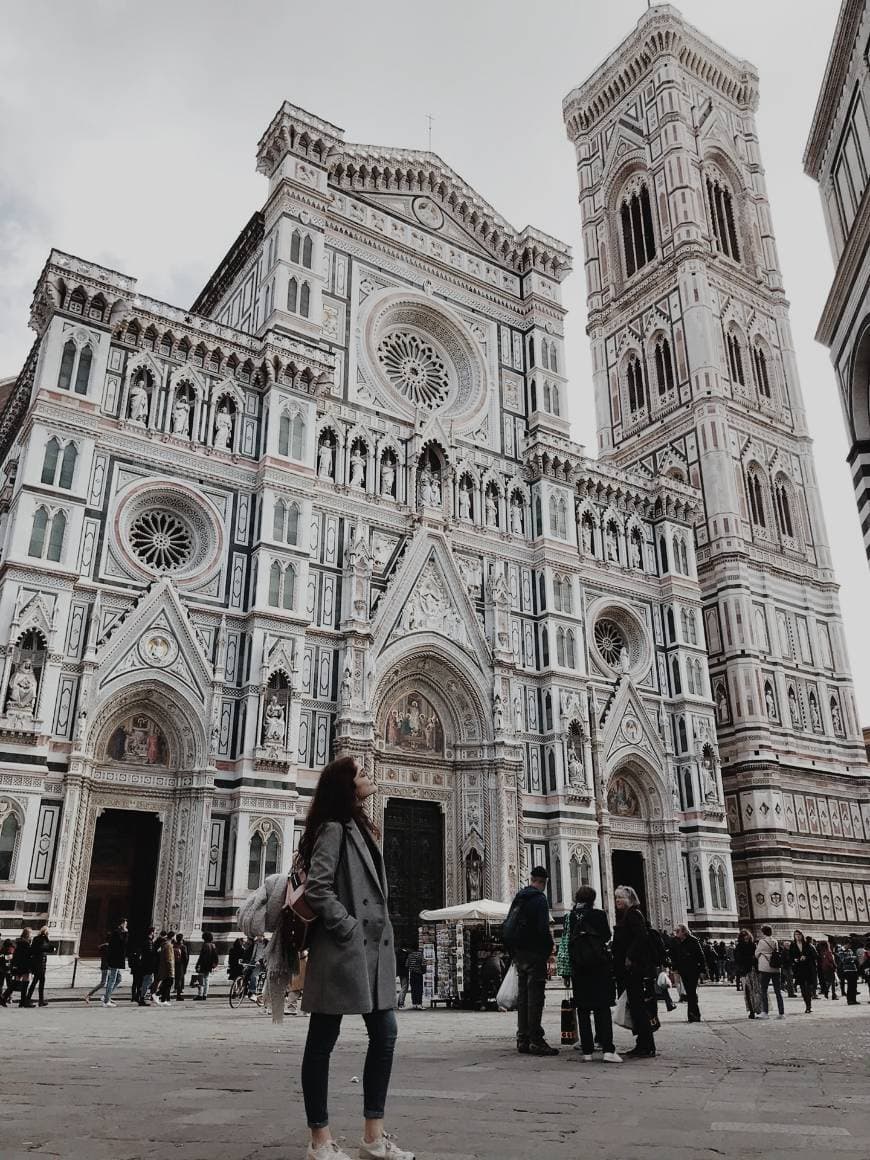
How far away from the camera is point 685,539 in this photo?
33.2 metres

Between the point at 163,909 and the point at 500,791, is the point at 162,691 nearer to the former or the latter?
the point at 163,909

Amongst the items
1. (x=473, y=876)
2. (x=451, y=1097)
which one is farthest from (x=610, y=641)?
(x=451, y=1097)

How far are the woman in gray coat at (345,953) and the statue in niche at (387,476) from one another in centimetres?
2273

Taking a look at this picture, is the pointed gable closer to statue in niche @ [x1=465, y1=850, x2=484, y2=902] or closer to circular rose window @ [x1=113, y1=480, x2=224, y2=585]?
circular rose window @ [x1=113, y1=480, x2=224, y2=585]

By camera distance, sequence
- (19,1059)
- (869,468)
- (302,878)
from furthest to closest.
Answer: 1. (869,468)
2. (19,1059)
3. (302,878)

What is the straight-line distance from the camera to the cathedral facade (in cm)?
2031

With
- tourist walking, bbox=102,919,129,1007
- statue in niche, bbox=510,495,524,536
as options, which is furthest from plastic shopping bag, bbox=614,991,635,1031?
statue in niche, bbox=510,495,524,536

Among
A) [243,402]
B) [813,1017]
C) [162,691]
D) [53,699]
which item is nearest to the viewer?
[813,1017]

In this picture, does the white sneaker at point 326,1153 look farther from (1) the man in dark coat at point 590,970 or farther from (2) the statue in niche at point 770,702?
(2) the statue in niche at point 770,702

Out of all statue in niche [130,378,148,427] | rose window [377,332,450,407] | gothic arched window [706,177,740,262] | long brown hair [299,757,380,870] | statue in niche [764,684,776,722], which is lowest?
long brown hair [299,757,380,870]

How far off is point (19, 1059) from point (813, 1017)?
37.2 ft

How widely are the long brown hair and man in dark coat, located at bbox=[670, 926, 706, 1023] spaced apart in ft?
33.5

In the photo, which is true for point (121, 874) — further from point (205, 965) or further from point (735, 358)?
point (735, 358)

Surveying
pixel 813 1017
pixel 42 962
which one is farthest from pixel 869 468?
pixel 42 962
